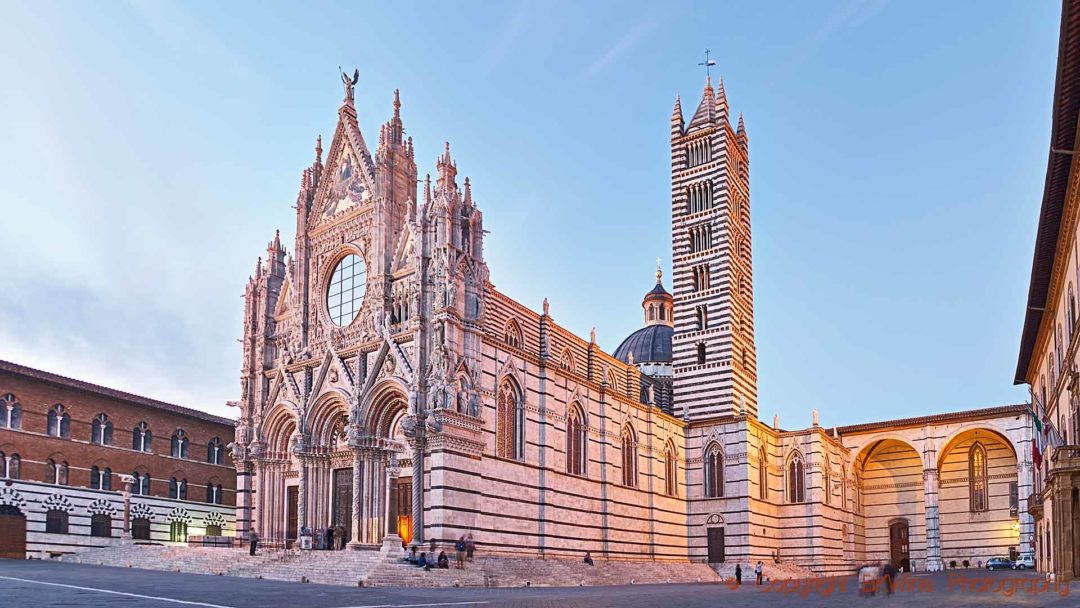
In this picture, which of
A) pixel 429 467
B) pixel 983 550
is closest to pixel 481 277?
pixel 429 467

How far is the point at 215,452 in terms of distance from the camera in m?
54.6

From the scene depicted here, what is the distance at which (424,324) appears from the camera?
118ft

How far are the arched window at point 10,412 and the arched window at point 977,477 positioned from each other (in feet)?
172

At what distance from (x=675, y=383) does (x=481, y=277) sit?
729 inches

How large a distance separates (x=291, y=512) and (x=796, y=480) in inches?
1074

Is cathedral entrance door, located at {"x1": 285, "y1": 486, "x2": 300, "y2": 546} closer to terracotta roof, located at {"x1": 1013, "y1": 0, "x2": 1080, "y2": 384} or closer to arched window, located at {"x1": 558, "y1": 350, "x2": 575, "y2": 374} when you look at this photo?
arched window, located at {"x1": 558, "y1": 350, "x2": 575, "y2": 374}

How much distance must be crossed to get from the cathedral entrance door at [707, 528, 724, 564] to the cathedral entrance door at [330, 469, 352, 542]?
19939 millimetres

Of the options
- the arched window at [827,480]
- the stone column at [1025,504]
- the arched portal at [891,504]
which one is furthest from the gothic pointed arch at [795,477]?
the stone column at [1025,504]

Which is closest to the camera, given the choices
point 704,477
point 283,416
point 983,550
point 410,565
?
point 410,565

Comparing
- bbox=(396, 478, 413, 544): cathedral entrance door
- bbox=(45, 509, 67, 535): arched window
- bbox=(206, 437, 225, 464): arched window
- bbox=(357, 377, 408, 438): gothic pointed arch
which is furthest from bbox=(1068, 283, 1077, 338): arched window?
bbox=(206, 437, 225, 464): arched window

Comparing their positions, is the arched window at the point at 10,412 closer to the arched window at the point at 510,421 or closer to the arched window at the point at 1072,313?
the arched window at the point at 510,421

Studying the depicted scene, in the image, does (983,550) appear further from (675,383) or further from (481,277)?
(481,277)

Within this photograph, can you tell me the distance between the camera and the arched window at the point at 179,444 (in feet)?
170

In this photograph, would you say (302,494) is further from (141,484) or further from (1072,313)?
(1072,313)
